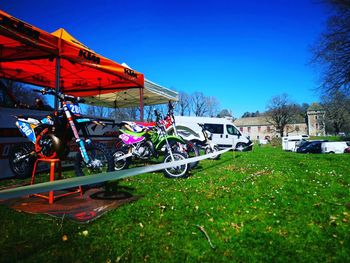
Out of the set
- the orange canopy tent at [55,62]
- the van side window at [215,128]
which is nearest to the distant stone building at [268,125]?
the van side window at [215,128]

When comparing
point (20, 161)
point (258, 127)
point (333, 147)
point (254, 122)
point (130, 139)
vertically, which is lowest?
point (333, 147)

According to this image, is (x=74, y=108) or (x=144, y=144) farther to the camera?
(x=144, y=144)

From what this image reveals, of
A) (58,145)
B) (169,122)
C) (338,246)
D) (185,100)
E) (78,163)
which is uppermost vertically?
(185,100)

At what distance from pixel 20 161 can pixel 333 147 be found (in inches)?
1107

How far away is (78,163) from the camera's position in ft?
15.1

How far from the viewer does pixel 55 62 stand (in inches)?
362

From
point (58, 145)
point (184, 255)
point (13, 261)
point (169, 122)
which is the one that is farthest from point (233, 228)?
point (169, 122)

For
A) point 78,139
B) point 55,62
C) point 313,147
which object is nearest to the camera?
point 78,139

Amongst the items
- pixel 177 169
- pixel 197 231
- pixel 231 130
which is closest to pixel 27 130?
pixel 177 169

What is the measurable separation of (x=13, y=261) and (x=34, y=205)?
69.6 inches

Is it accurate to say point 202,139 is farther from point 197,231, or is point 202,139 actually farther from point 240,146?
point 240,146

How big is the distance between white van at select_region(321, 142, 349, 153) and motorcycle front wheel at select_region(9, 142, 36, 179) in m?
27.5

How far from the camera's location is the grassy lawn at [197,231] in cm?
224

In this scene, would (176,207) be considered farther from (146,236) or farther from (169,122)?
(169,122)
